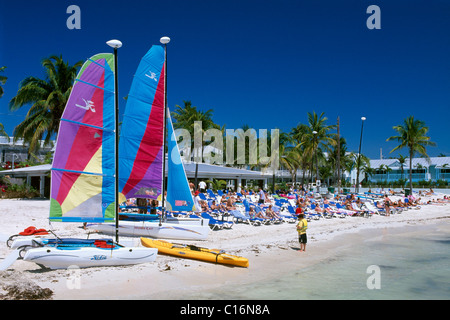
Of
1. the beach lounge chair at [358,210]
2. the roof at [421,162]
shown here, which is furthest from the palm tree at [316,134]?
the roof at [421,162]

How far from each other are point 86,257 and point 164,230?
3886mm

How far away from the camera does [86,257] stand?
8.70 m

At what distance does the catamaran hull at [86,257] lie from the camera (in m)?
8.16

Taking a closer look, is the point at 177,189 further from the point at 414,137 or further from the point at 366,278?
the point at 414,137

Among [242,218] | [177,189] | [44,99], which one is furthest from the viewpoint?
[44,99]

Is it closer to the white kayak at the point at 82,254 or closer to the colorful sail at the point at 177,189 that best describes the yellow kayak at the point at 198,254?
the white kayak at the point at 82,254

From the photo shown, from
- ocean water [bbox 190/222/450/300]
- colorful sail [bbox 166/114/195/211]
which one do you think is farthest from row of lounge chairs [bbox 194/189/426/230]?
ocean water [bbox 190/222/450/300]

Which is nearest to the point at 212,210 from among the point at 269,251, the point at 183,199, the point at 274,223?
the point at 274,223

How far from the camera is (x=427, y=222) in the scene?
24156 mm

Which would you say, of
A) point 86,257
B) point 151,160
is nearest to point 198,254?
point 86,257

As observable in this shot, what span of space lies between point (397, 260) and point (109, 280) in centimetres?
958

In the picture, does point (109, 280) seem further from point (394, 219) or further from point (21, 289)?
point (394, 219)

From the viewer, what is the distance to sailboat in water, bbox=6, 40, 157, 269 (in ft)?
29.0

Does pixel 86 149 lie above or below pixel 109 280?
above
